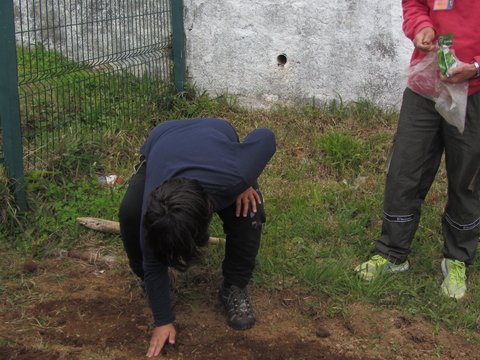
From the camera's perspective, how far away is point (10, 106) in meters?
3.49

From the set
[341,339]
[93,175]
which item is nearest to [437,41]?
[341,339]

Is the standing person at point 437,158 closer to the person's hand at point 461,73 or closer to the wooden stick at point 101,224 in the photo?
the person's hand at point 461,73

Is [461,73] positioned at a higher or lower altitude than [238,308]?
higher

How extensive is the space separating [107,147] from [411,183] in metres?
2.52

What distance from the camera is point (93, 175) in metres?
4.17

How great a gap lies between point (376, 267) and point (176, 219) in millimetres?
1596

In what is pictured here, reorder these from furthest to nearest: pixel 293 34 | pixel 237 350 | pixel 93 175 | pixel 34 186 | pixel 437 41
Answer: pixel 293 34 < pixel 93 175 < pixel 34 186 < pixel 437 41 < pixel 237 350

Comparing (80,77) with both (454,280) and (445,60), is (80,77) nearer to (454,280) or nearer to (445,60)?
(445,60)

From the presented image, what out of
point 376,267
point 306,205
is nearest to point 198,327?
point 376,267

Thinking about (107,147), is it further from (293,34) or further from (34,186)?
(293,34)

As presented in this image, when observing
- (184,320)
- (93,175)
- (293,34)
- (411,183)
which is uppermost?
(293,34)

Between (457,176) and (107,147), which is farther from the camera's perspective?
(107,147)

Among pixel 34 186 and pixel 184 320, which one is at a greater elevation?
pixel 34 186

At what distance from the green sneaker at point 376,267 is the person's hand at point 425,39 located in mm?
1242
